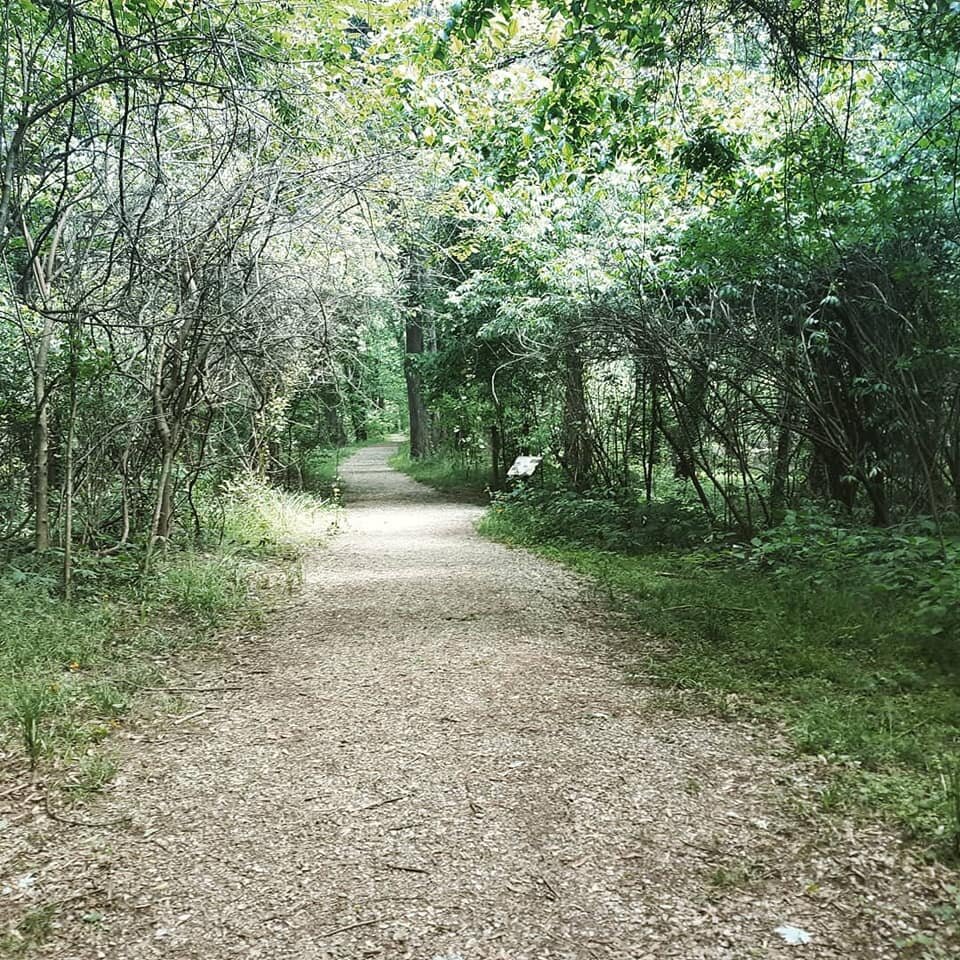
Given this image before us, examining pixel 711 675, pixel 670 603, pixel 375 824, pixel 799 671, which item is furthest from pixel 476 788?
pixel 670 603

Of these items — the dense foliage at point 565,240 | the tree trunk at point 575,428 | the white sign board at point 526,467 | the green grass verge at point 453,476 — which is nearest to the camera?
the dense foliage at point 565,240

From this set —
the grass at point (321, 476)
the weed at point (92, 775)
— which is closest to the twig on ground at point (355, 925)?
the weed at point (92, 775)

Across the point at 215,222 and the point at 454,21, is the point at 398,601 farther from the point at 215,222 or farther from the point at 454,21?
the point at 454,21

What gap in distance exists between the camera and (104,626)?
5.49 m

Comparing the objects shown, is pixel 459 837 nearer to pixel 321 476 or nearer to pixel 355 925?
pixel 355 925

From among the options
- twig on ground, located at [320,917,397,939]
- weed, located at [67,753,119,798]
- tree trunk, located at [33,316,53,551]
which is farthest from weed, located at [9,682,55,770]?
tree trunk, located at [33,316,53,551]

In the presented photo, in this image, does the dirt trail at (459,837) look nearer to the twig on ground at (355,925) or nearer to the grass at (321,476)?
the twig on ground at (355,925)

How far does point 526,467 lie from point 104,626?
9.37 meters

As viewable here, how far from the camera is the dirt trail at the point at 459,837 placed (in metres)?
2.38

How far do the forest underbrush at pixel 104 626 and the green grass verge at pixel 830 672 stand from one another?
3147mm

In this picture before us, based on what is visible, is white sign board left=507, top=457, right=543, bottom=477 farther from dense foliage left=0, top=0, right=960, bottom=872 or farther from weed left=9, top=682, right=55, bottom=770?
weed left=9, top=682, right=55, bottom=770

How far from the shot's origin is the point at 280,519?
10320 mm

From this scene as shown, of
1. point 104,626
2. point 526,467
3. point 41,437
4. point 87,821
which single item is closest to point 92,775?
point 87,821

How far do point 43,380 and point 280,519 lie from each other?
4101mm
